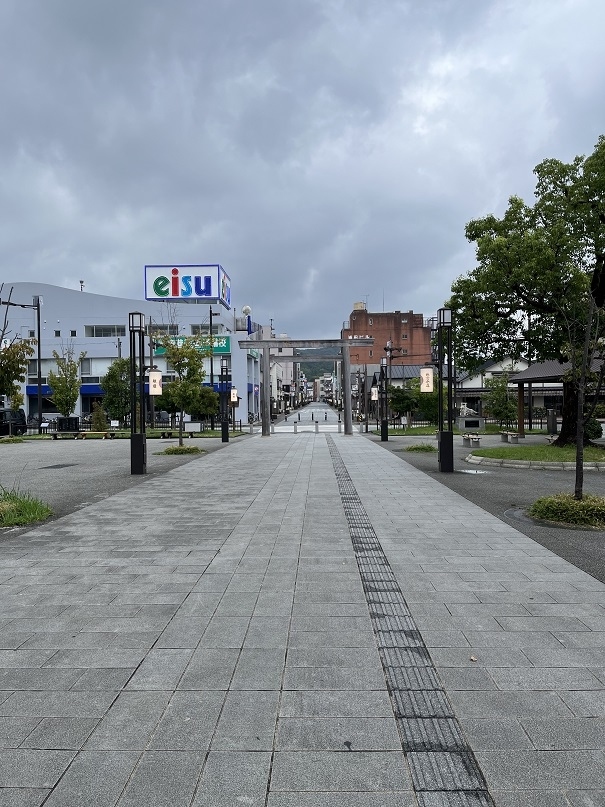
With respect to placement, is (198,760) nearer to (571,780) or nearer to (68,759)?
(68,759)

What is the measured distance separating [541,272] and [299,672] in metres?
17.0

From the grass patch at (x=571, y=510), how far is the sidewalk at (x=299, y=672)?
4.52ft

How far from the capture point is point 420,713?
3375 mm

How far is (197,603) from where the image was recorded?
5.28 meters

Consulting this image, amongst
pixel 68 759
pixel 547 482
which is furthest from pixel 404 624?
pixel 547 482

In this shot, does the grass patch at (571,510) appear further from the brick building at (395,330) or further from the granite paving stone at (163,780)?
the brick building at (395,330)

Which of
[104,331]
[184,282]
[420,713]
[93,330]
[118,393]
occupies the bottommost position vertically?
A: [420,713]

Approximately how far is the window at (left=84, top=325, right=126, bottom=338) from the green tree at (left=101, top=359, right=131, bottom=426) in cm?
1678

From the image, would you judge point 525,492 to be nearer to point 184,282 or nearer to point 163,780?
point 163,780

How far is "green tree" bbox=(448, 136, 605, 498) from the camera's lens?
58.6 feet

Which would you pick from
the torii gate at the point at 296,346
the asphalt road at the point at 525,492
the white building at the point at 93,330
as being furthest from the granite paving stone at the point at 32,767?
the white building at the point at 93,330

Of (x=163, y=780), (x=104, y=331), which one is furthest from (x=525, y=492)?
(x=104, y=331)

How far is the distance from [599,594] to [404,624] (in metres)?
2.10

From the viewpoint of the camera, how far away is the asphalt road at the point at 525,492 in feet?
23.5
